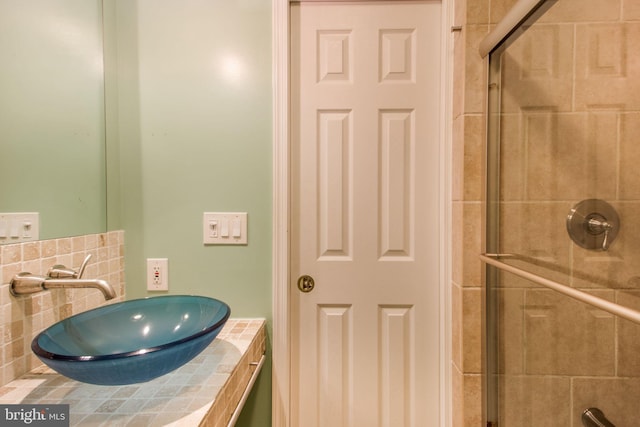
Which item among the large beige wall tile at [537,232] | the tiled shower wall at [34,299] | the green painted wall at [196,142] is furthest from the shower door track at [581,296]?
the tiled shower wall at [34,299]

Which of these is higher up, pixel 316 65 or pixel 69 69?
pixel 316 65

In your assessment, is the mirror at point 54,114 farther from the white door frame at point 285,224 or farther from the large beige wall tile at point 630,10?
the large beige wall tile at point 630,10

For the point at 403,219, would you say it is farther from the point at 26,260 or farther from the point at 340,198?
the point at 26,260

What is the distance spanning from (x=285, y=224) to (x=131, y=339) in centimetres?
60

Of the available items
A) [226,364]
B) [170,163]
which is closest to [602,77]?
[226,364]

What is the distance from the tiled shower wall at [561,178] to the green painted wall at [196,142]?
0.75 meters

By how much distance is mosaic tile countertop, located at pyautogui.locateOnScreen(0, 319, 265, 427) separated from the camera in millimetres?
559

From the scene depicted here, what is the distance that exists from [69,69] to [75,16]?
19 centimetres

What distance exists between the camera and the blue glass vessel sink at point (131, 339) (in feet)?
1.71

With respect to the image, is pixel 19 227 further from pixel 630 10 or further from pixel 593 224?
pixel 630 10

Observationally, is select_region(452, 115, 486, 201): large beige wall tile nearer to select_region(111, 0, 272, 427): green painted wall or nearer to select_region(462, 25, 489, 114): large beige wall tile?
select_region(462, 25, 489, 114): large beige wall tile

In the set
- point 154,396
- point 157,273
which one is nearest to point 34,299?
point 157,273

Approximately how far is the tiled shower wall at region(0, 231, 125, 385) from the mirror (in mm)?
51

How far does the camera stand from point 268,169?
3.49 feet
